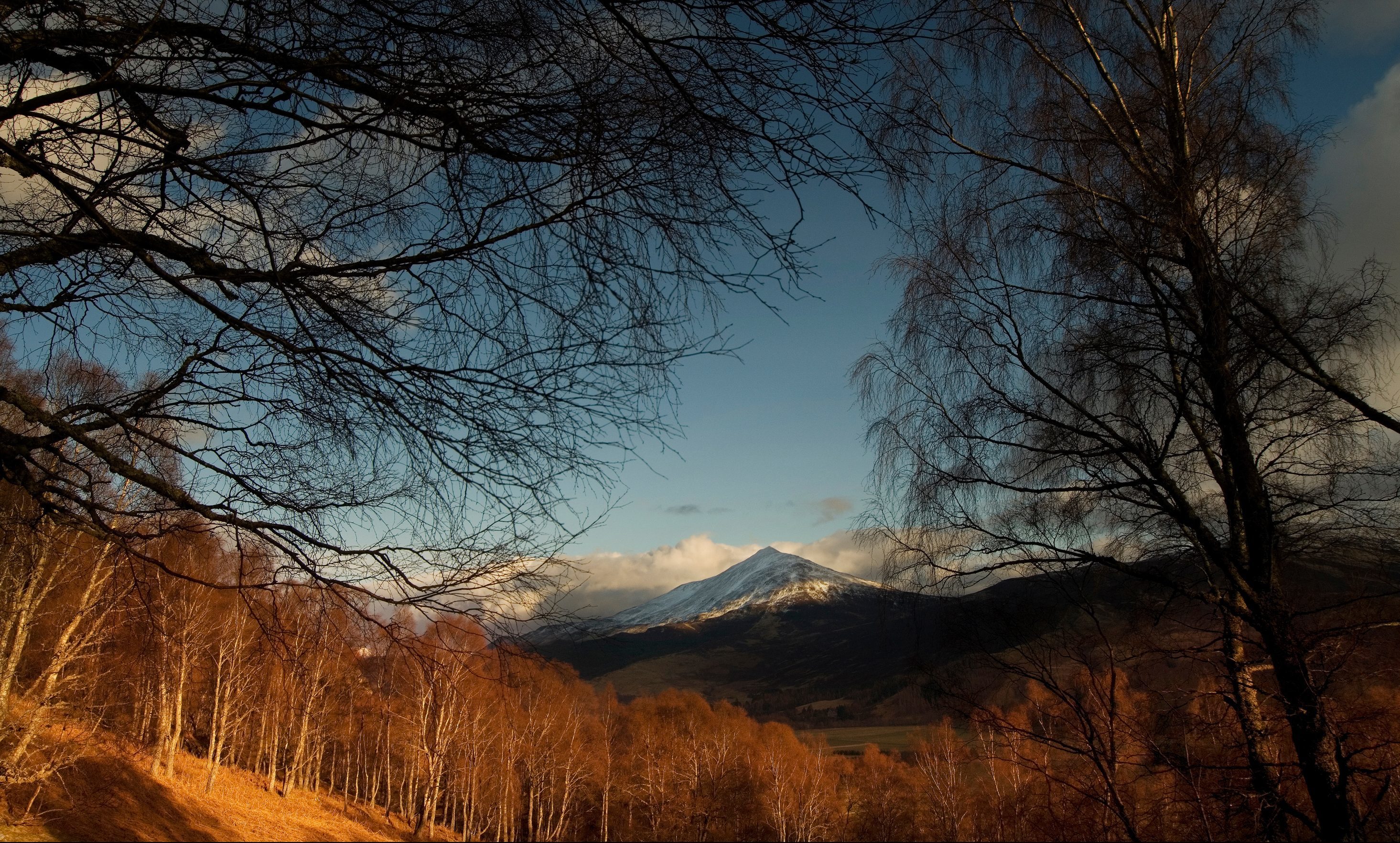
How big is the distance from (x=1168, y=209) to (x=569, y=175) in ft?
11.7

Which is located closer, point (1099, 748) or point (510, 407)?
point (510, 407)

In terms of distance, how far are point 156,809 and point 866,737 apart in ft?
359

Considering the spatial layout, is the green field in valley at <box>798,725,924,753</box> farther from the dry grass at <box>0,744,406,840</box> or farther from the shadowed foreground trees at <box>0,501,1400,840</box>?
the dry grass at <box>0,744,406,840</box>

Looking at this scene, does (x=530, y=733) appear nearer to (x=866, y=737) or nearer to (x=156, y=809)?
(x=156, y=809)

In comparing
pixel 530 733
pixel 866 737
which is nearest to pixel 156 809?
pixel 530 733

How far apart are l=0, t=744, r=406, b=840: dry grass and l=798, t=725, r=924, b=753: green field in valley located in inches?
2542

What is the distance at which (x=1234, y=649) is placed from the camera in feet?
14.5

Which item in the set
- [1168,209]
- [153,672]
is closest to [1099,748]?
[1168,209]

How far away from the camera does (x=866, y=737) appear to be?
112 m

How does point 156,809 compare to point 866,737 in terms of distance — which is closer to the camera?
point 156,809

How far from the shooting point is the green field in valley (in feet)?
293

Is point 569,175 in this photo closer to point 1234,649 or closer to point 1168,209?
point 1168,209

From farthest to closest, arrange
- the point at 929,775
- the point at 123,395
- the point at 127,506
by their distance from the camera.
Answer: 1. the point at 929,775
2. the point at 127,506
3. the point at 123,395

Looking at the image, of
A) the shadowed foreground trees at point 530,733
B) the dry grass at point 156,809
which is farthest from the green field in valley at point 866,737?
the dry grass at point 156,809
